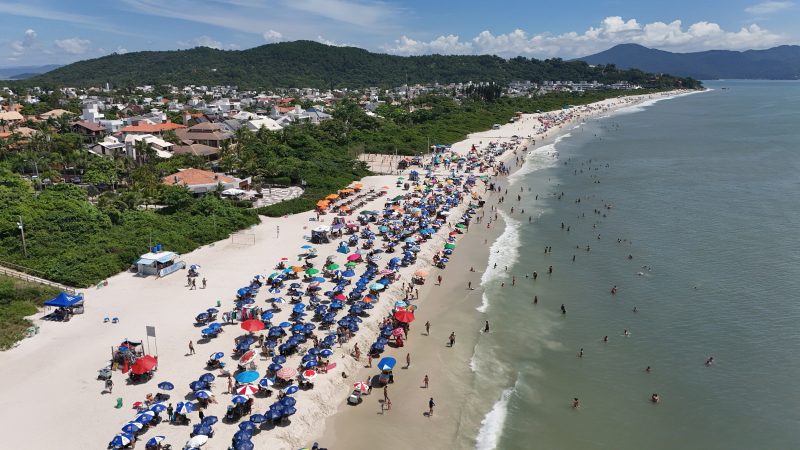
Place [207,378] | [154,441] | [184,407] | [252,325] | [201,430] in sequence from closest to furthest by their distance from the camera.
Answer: [154,441], [201,430], [184,407], [207,378], [252,325]

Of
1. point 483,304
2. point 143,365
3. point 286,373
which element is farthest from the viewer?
point 483,304

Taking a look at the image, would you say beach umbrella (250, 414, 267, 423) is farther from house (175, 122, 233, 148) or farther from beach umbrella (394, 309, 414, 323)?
house (175, 122, 233, 148)

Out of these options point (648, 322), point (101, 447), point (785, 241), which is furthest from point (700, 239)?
point (101, 447)

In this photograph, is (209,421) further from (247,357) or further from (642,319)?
(642,319)

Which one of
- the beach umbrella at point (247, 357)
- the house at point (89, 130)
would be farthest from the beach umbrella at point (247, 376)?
the house at point (89, 130)

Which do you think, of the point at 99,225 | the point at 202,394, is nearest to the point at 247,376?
the point at 202,394

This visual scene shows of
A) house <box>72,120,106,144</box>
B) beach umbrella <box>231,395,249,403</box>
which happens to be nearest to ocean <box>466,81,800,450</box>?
beach umbrella <box>231,395,249,403</box>

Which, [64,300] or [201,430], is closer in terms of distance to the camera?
[201,430]

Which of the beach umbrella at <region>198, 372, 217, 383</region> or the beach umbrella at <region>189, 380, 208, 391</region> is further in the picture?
the beach umbrella at <region>198, 372, 217, 383</region>
